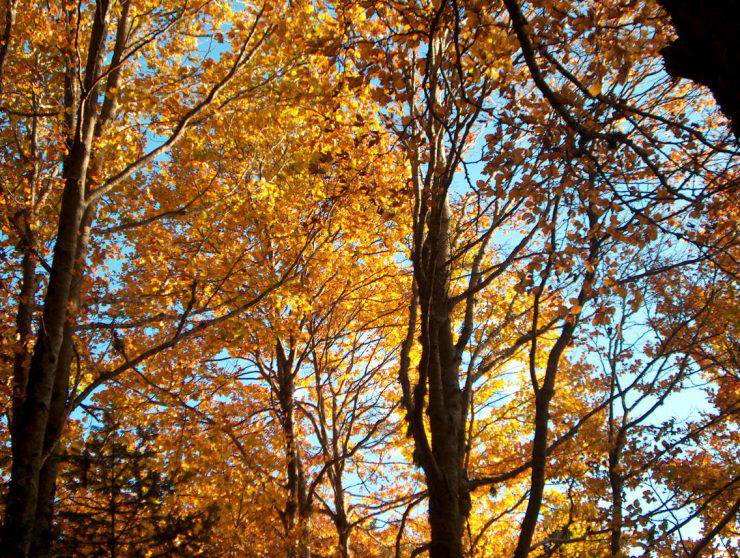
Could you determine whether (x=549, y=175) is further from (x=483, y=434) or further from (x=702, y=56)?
(x=483, y=434)

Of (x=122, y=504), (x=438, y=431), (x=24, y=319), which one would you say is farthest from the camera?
(x=24, y=319)

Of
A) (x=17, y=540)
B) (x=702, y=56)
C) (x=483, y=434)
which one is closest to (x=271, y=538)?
(x=483, y=434)

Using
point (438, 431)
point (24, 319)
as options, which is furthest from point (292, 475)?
point (438, 431)

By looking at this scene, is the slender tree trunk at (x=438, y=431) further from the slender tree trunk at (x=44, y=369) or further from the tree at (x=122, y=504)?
the tree at (x=122, y=504)

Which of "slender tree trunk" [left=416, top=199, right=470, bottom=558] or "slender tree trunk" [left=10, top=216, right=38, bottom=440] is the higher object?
"slender tree trunk" [left=10, top=216, right=38, bottom=440]

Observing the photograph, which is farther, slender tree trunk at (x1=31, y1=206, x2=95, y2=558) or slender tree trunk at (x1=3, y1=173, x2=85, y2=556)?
slender tree trunk at (x1=31, y1=206, x2=95, y2=558)

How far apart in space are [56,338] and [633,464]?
923 cm

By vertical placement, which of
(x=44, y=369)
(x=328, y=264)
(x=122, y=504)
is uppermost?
(x=328, y=264)

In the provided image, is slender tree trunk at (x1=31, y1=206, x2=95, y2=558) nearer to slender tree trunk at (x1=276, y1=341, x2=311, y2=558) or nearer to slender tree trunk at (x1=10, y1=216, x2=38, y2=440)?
slender tree trunk at (x1=10, y1=216, x2=38, y2=440)

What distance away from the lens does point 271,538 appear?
8977 mm

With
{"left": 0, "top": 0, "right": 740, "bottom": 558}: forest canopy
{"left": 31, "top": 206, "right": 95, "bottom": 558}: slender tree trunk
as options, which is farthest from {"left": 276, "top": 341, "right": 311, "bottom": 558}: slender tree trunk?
{"left": 31, "top": 206, "right": 95, "bottom": 558}: slender tree trunk

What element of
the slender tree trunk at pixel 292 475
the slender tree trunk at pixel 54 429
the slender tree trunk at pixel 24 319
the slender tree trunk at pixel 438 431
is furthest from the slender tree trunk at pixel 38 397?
the slender tree trunk at pixel 292 475

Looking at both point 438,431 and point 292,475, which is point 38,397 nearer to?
point 438,431

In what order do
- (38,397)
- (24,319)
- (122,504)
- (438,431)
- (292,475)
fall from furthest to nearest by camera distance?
1. (292,475)
2. (24,319)
3. (122,504)
4. (438,431)
5. (38,397)
